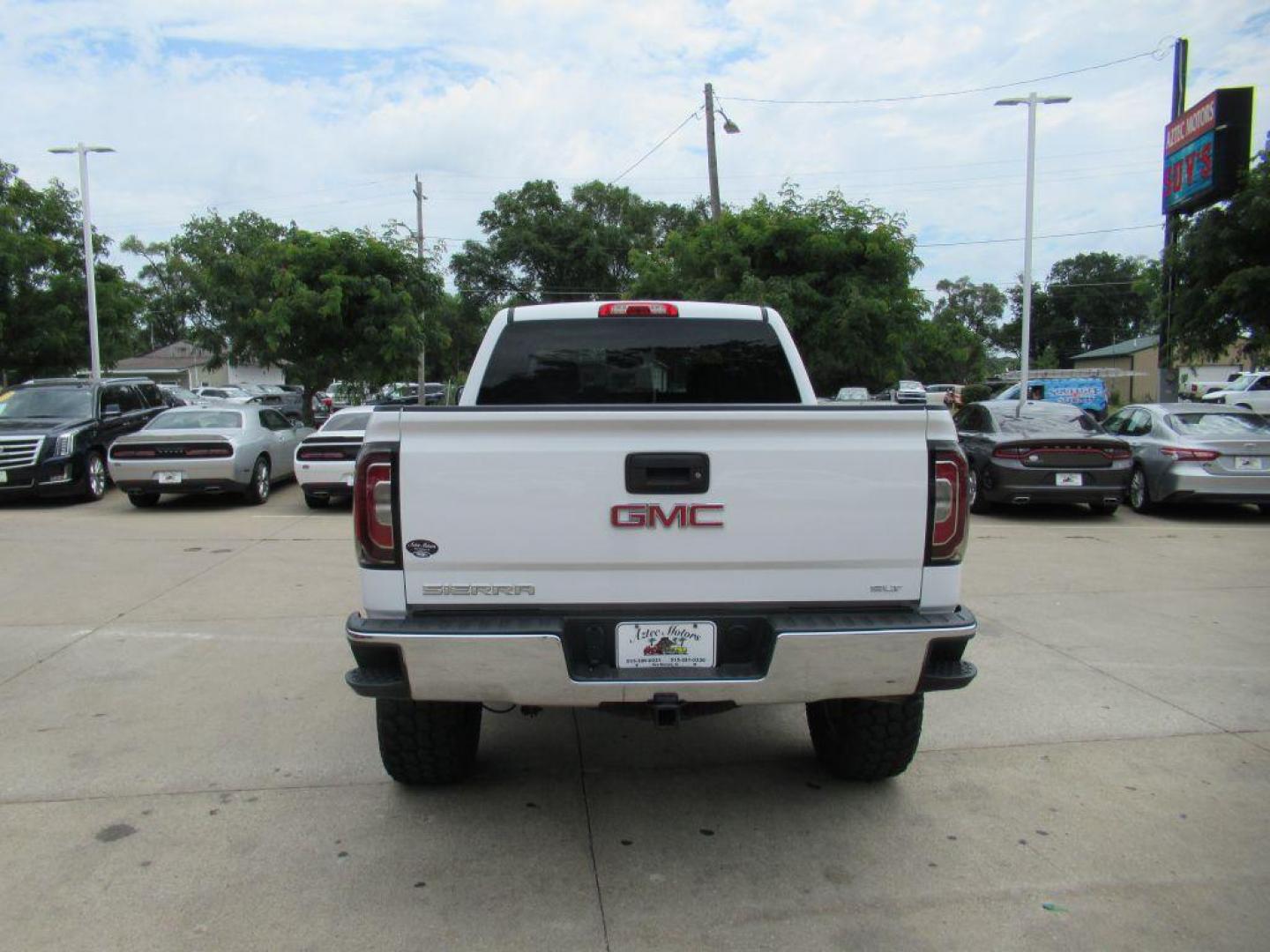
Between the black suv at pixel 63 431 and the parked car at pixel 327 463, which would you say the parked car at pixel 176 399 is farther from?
the parked car at pixel 327 463

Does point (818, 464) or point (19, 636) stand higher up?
point (818, 464)

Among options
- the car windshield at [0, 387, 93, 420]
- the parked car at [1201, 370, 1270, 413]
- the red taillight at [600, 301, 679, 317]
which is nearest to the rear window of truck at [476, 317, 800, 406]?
the red taillight at [600, 301, 679, 317]

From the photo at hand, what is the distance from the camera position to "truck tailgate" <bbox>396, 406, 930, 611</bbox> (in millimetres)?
3010

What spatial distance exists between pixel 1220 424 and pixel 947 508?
10605mm

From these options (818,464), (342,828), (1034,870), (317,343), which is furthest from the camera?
(317,343)

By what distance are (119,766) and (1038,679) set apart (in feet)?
15.4

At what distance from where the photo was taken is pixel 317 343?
19422 mm

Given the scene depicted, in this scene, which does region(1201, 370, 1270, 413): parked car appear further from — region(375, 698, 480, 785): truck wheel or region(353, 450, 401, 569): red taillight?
region(353, 450, 401, 569): red taillight

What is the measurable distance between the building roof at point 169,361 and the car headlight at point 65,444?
47.7 meters

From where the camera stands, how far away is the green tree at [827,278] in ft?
62.7

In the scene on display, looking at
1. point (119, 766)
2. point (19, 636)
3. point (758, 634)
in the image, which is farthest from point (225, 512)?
point (758, 634)

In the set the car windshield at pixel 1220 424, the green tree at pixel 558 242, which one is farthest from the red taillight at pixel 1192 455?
the green tree at pixel 558 242

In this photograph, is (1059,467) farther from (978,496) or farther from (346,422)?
(346,422)

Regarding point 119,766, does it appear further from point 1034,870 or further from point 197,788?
point 1034,870
